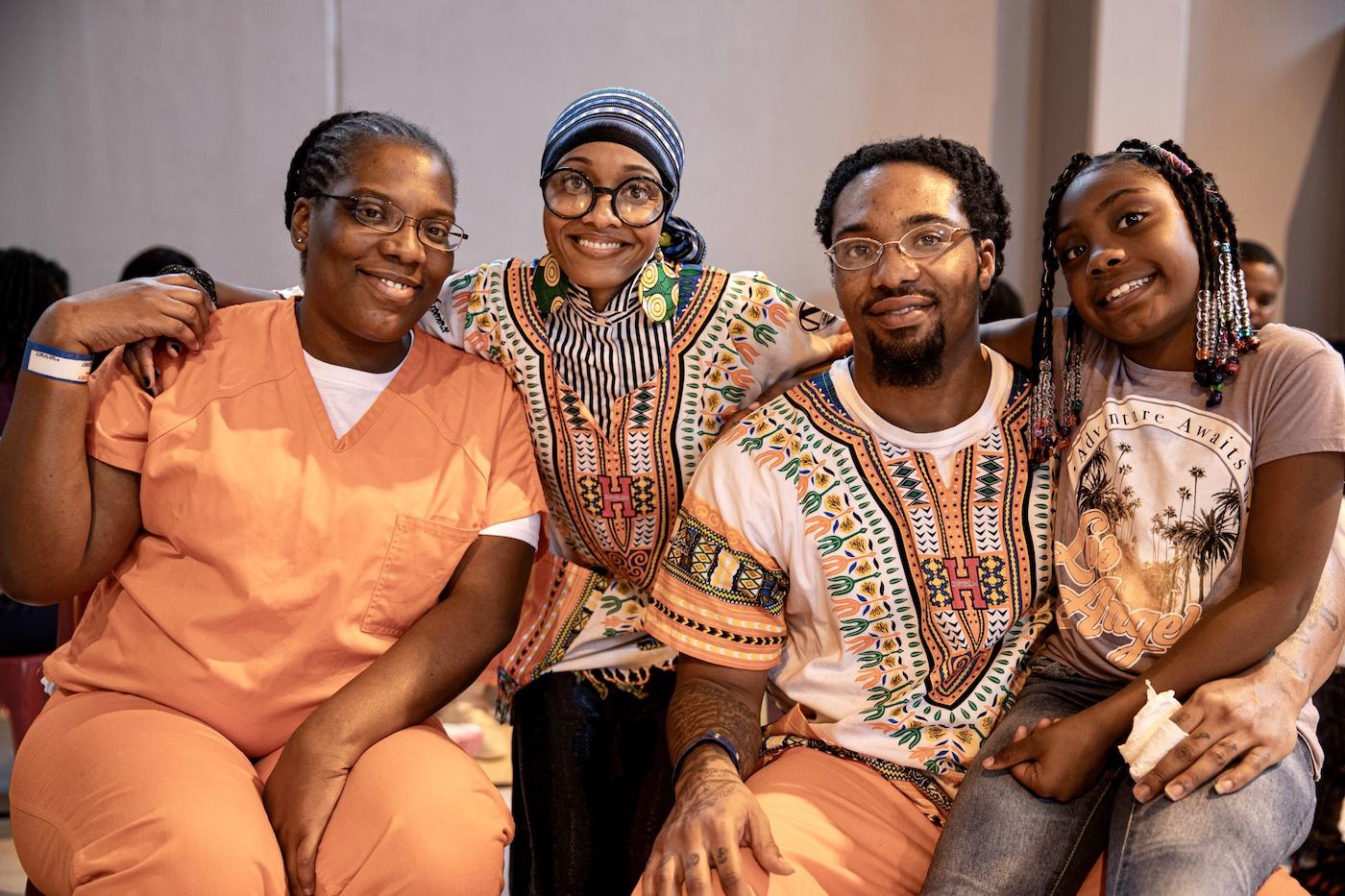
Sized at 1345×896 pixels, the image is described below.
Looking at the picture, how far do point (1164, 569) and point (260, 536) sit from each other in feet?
4.95

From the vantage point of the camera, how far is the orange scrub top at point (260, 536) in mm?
1982

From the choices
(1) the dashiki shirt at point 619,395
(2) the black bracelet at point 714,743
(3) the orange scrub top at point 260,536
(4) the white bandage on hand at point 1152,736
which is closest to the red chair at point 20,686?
(3) the orange scrub top at point 260,536

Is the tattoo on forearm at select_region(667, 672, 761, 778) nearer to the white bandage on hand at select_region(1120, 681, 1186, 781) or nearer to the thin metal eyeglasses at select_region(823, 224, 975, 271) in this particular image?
the white bandage on hand at select_region(1120, 681, 1186, 781)

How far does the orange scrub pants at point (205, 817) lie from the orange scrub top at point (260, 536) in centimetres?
11

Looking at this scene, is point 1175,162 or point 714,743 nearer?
point 714,743

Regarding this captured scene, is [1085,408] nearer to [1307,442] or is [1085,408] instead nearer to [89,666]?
Result: [1307,442]

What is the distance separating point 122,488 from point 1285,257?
4.80m

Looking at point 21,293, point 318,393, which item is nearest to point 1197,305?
point 318,393

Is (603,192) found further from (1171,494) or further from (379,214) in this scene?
(1171,494)

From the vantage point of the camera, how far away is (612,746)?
2.38 meters

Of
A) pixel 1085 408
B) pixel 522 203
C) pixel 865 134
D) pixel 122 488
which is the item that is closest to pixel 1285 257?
pixel 865 134

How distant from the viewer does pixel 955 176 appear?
222 centimetres

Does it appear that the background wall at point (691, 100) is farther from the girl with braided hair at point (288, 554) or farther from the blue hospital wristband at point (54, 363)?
the blue hospital wristband at point (54, 363)

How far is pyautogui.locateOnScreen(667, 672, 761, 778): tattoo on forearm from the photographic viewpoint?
6.59ft
